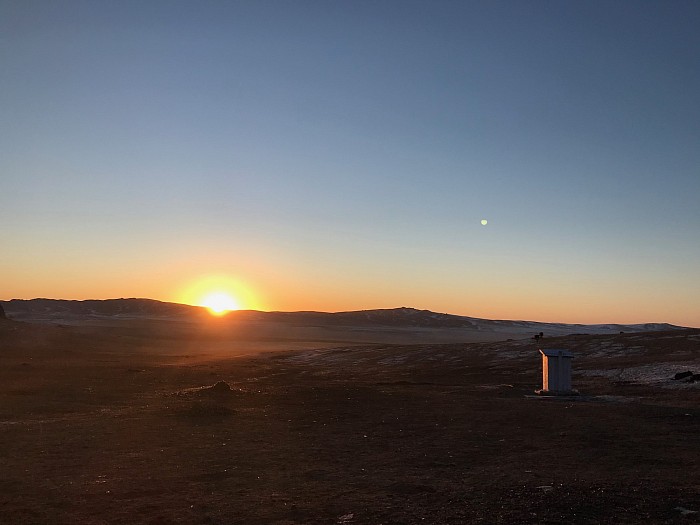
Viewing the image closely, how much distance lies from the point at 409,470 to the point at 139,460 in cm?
605

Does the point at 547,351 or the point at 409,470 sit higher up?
the point at 547,351

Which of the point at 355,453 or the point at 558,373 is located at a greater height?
the point at 558,373

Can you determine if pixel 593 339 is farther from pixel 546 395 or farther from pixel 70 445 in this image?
pixel 70 445

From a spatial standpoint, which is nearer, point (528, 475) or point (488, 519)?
point (488, 519)

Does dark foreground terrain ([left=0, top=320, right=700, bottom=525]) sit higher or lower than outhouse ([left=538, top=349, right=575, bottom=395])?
lower

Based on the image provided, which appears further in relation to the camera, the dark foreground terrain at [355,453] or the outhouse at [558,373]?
the outhouse at [558,373]

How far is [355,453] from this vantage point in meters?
14.6

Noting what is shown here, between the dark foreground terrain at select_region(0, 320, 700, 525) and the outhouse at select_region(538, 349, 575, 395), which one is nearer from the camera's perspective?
the dark foreground terrain at select_region(0, 320, 700, 525)

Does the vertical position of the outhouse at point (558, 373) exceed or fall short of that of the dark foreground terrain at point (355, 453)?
it exceeds it

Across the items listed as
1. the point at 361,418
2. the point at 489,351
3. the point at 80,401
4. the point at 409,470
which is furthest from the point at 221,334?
the point at 409,470

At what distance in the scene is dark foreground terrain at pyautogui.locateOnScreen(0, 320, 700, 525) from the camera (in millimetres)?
9578

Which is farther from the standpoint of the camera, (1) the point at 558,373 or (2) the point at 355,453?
(1) the point at 558,373

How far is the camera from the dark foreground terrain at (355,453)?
31.4ft

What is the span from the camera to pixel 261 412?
72.4ft
